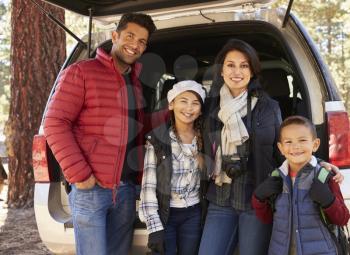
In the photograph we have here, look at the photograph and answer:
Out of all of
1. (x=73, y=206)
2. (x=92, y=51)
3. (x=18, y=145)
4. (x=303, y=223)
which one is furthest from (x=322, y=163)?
(x=18, y=145)

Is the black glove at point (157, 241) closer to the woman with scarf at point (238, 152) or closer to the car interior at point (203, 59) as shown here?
the woman with scarf at point (238, 152)

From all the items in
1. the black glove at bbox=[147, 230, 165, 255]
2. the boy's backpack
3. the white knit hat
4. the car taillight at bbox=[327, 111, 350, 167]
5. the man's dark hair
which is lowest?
the black glove at bbox=[147, 230, 165, 255]

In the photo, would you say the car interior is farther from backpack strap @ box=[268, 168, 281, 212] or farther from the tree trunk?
the tree trunk

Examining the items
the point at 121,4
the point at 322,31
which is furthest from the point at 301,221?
the point at 322,31

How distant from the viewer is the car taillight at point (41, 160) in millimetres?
3139

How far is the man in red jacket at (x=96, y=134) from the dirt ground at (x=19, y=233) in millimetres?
2445

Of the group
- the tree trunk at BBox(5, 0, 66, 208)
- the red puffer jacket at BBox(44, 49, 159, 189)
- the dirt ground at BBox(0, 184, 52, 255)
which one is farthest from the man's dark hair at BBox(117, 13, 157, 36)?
the tree trunk at BBox(5, 0, 66, 208)

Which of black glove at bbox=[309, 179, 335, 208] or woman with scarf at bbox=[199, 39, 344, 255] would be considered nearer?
black glove at bbox=[309, 179, 335, 208]

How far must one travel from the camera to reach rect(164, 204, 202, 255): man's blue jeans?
2.75m

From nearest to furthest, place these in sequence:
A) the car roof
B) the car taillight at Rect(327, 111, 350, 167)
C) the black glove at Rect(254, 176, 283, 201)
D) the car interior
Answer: the black glove at Rect(254, 176, 283, 201) < the car taillight at Rect(327, 111, 350, 167) < the car roof < the car interior

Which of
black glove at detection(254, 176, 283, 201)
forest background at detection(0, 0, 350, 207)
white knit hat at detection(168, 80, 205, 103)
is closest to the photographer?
black glove at detection(254, 176, 283, 201)

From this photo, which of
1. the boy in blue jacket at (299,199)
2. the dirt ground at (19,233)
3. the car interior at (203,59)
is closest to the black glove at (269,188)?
the boy in blue jacket at (299,199)

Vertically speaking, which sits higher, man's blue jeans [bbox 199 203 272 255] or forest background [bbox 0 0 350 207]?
forest background [bbox 0 0 350 207]

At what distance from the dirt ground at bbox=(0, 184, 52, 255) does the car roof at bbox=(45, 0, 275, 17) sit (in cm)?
267
